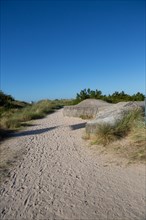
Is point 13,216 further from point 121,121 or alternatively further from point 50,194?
point 121,121

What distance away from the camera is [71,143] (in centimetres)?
785

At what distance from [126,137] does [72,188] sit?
322cm

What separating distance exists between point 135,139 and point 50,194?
133 inches

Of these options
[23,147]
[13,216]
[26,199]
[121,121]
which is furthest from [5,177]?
[121,121]

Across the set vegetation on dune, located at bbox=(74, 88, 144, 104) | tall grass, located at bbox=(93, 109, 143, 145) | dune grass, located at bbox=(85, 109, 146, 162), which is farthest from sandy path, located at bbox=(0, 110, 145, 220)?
vegetation on dune, located at bbox=(74, 88, 144, 104)

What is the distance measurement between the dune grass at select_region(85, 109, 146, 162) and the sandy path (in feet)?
1.68

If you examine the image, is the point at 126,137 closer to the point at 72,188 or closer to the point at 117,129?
the point at 117,129

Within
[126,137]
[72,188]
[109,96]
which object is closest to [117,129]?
[126,137]

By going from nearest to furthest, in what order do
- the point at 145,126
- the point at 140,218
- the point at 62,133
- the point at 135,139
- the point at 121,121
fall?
the point at 140,218 < the point at 135,139 < the point at 145,126 < the point at 121,121 < the point at 62,133

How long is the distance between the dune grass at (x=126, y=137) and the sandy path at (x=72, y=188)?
51 centimetres

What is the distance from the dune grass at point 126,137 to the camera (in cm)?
596

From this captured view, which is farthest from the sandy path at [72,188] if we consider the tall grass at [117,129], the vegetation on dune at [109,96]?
the vegetation on dune at [109,96]

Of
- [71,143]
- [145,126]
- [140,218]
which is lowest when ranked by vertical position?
[140,218]

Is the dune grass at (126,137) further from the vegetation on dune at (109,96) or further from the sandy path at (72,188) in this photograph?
the vegetation on dune at (109,96)
